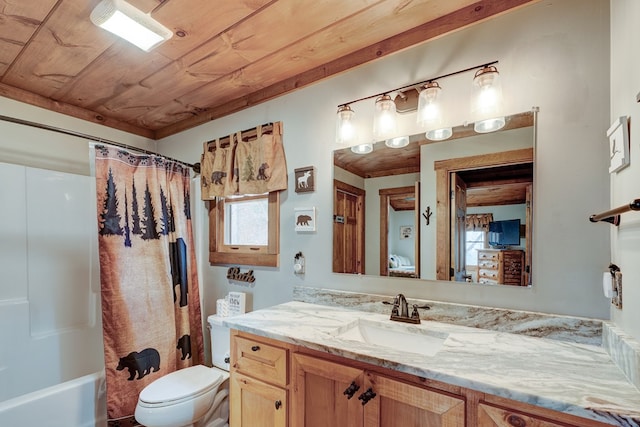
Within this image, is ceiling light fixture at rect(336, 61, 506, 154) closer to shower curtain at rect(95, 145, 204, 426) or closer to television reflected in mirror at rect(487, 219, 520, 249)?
television reflected in mirror at rect(487, 219, 520, 249)

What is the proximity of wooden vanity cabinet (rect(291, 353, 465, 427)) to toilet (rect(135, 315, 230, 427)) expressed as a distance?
1.99 ft

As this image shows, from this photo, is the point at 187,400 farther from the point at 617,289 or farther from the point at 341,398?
the point at 617,289

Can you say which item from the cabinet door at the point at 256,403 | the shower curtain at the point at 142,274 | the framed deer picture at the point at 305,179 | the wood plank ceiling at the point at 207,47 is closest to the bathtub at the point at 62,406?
the shower curtain at the point at 142,274

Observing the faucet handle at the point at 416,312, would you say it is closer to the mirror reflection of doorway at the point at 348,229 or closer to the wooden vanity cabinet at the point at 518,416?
the mirror reflection of doorway at the point at 348,229

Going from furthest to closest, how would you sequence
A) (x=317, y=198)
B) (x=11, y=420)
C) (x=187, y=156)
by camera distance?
(x=187, y=156) < (x=317, y=198) < (x=11, y=420)

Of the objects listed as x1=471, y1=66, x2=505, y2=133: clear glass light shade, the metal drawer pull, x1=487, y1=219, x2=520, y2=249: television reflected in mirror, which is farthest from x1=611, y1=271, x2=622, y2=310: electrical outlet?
the metal drawer pull

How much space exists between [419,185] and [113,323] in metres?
1.93

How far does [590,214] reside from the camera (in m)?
1.18

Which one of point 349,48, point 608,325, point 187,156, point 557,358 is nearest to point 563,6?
point 349,48

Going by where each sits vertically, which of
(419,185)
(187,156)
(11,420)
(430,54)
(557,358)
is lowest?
(11,420)

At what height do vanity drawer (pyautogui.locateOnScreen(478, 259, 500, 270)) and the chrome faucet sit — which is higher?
vanity drawer (pyautogui.locateOnScreen(478, 259, 500, 270))

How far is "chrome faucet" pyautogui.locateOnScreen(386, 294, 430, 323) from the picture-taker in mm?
1453

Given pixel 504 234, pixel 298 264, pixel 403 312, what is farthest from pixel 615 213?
pixel 298 264

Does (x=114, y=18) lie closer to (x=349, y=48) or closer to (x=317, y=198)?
(x=349, y=48)
